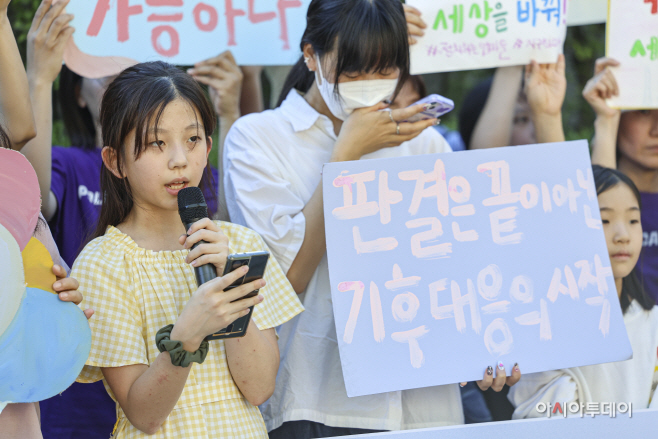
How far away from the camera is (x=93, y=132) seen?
2.24 meters

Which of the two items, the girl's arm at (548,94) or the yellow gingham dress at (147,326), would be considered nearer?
the yellow gingham dress at (147,326)

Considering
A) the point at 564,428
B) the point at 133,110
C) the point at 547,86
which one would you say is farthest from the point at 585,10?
the point at 133,110

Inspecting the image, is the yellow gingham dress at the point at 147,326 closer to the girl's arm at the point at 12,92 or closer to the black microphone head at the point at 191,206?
the black microphone head at the point at 191,206

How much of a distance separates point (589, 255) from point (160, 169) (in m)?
1.20

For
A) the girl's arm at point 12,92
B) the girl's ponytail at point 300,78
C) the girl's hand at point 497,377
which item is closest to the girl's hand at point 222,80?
the girl's ponytail at point 300,78

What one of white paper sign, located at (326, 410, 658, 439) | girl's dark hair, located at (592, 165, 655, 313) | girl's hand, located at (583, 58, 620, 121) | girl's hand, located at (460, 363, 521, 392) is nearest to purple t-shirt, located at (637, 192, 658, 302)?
girl's dark hair, located at (592, 165, 655, 313)

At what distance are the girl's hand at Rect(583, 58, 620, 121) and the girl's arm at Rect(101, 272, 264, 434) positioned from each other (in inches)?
67.9

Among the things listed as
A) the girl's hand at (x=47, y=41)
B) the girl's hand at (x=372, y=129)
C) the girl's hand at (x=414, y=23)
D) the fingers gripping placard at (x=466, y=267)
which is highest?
the girl's hand at (x=47, y=41)

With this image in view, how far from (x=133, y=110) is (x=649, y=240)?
1.99 m

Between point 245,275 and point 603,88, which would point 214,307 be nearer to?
point 245,275

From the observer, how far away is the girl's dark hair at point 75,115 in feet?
7.27

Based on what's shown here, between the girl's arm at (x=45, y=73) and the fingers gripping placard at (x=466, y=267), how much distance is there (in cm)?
82

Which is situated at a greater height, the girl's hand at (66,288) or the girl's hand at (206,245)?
the girl's hand at (206,245)

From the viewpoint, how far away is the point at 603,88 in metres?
2.41
